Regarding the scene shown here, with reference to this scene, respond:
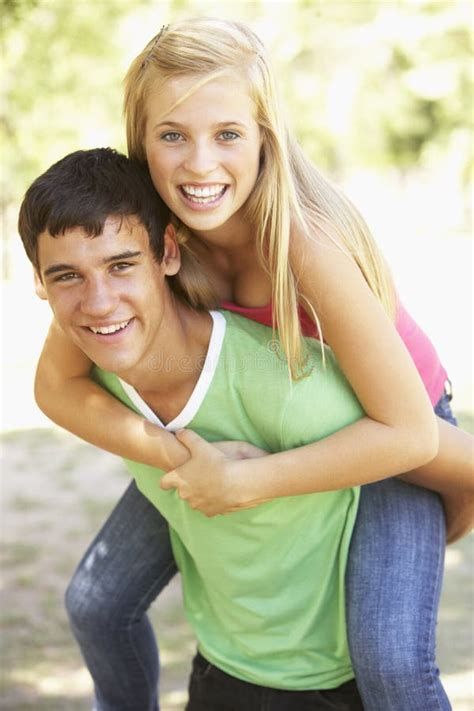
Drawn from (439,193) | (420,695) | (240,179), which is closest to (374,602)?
(420,695)

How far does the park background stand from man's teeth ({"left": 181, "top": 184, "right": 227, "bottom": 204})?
1.97 feet

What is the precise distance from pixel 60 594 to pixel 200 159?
2.89 m

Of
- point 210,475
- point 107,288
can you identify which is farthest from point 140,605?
point 107,288

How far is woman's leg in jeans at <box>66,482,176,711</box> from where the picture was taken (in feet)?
9.66

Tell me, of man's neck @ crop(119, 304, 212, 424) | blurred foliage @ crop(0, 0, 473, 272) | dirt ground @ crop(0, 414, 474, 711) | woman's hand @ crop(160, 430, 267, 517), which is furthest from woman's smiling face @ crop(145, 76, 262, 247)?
dirt ground @ crop(0, 414, 474, 711)

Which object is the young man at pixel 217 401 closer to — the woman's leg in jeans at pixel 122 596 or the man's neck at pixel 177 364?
the man's neck at pixel 177 364

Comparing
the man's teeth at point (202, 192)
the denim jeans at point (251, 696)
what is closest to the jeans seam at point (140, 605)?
the denim jeans at point (251, 696)

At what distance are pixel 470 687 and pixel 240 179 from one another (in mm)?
2309

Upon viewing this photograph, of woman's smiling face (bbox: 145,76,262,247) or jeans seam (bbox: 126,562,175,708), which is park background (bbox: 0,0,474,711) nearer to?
woman's smiling face (bbox: 145,76,262,247)

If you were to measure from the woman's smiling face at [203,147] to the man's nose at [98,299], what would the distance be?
0.29 meters

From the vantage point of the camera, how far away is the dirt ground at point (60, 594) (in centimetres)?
386

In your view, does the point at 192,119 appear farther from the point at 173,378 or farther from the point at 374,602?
the point at 374,602

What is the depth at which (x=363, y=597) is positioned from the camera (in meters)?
2.47

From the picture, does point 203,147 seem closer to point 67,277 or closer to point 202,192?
point 202,192
